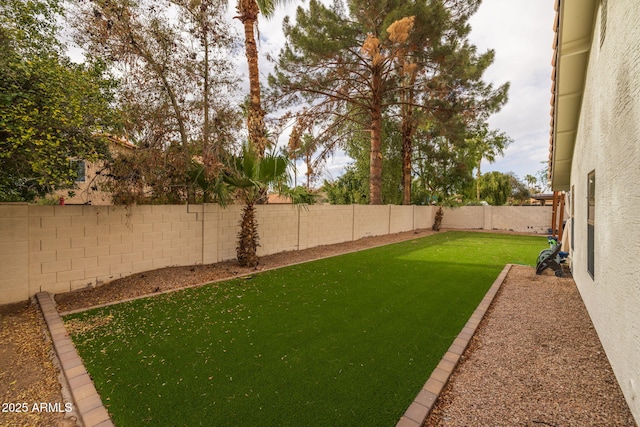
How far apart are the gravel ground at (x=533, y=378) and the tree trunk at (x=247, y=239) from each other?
5135mm

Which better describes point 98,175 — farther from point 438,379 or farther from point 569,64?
point 569,64

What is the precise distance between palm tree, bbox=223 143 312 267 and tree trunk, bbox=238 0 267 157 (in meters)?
0.69

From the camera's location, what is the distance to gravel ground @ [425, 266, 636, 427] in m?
2.27

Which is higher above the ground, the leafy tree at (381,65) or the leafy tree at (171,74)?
the leafy tree at (381,65)

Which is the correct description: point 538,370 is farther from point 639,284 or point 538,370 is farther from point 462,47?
point 462,47

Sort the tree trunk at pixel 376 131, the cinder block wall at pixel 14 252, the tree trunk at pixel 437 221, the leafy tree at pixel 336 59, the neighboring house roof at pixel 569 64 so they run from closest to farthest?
the neighboring house roof at pixel 569 64 → the cinder block wall at pixel 14 252 → the leafy tree at pixel 336 59 → the tree trunk at pixel 376 131 → the tree trunk at pixel 437 221

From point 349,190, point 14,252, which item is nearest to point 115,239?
point 14,252

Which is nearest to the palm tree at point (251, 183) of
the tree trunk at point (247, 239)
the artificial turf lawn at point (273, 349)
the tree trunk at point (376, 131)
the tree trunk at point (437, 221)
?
the tree trunk at point (247, 239)

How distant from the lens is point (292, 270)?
720 cm

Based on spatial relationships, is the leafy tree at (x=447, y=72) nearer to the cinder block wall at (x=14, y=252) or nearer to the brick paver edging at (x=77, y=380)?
the cinder block wall at (x=14, y=252)

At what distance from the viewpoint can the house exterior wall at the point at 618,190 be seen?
7.21 ft

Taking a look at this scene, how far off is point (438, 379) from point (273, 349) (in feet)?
5.63

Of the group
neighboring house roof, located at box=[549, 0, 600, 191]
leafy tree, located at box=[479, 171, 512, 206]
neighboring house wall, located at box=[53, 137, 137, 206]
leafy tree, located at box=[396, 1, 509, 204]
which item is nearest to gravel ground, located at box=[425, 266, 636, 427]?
neighboring house roof, located at box=[549, 0, 600, 191]

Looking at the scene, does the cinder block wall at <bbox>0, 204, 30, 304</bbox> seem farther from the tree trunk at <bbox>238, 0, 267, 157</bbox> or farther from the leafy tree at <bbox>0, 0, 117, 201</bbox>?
the tree trunk at <bbox>238, 0, 267, 157</bbox>
